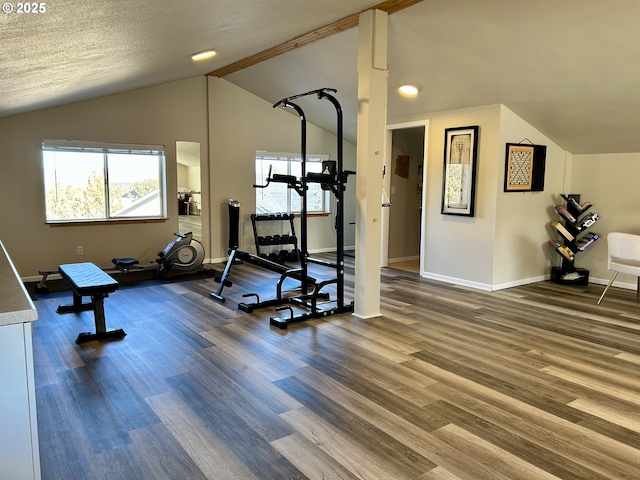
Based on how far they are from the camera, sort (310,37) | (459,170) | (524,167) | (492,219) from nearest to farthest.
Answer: (310,37) < (492,219) < (524,167) < (459,170)

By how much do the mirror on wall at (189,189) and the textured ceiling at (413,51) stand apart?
1887 millimetres

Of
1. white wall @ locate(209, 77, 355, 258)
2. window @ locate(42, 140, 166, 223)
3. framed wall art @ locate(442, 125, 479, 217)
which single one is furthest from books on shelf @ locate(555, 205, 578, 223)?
window @ locate(42, 140, 166, 223)

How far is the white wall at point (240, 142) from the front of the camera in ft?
23.9

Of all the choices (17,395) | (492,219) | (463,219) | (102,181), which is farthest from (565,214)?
(102,181)

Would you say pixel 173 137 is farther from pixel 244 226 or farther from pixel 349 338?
pixel 349 338

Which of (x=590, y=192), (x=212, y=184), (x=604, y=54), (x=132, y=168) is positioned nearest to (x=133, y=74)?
(x=132, y=168)

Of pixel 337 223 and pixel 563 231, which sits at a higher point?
pixel 337 223

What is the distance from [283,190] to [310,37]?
336 centimetres

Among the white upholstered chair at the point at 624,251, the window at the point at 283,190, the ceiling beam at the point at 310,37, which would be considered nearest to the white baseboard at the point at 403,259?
the window at the point at 283,190

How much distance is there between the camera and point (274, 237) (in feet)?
25.2

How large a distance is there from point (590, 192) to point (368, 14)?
153 inches

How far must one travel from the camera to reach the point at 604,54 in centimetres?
400

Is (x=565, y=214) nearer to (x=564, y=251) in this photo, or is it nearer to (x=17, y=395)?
(x=564, y=251)

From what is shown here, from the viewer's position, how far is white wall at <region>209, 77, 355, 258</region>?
727 cm
